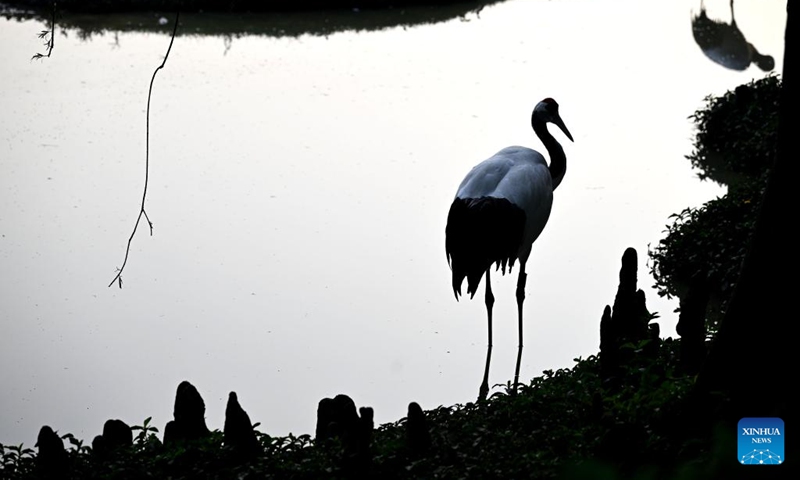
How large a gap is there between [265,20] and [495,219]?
28.5ft

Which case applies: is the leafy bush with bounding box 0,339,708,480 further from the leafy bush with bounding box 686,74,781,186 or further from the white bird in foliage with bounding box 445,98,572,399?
the leafy bush with bounding box 686,74,781,186

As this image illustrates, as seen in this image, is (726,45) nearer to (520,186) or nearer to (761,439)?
(520,186)

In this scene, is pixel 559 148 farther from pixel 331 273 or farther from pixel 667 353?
pixel 667 353

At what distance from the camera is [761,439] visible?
3.12 meters

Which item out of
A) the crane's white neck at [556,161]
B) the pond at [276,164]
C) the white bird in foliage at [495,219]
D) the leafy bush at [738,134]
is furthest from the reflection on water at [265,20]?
the white bird in foliage at [495,219]

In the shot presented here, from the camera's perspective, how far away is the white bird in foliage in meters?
5.84

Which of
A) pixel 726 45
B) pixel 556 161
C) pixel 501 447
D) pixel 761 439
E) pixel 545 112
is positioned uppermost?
pixel 726 45

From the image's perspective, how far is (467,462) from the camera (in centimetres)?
403

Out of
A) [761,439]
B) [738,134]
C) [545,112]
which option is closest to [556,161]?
[545,112]

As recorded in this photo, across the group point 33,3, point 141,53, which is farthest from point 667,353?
point 33,3

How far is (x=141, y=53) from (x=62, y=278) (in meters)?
5.68

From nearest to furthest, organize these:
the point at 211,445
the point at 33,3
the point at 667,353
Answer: the point at 211,445
the point at 667,353
the point at 33,3

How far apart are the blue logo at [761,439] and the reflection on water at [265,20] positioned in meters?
10.5

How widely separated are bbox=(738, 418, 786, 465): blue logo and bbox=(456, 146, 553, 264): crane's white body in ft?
8.76
